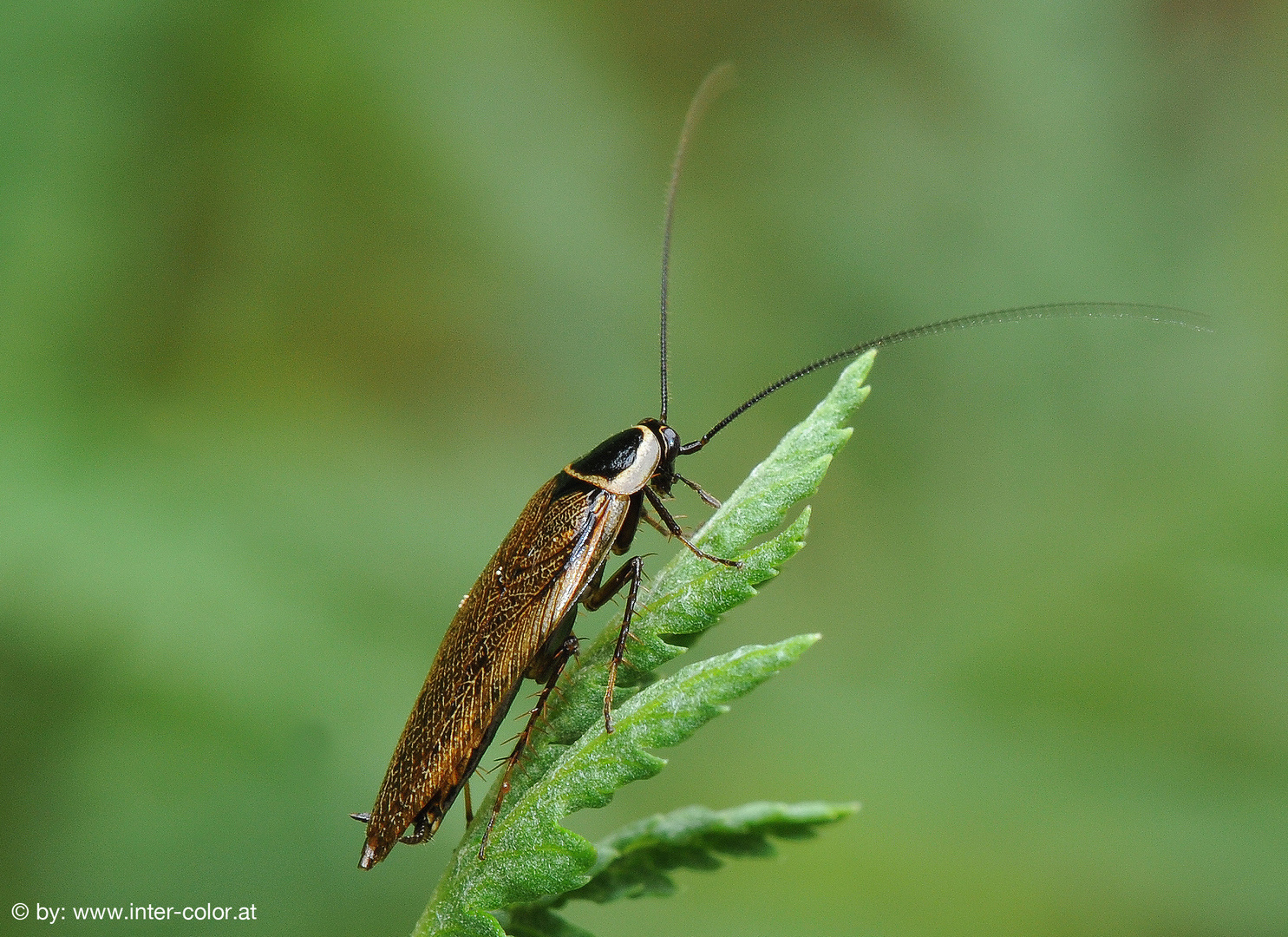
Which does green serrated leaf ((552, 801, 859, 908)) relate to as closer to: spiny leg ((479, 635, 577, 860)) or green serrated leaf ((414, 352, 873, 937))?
green serrated leaf ((414, 352, 873, 937))

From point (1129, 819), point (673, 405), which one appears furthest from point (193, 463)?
point (1129, 819)

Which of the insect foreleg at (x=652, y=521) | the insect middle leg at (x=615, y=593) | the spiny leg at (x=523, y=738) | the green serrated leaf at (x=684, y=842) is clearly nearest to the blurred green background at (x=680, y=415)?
the insect middle leg at (x=615, y=593)

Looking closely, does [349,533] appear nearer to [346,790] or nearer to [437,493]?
[437,493]

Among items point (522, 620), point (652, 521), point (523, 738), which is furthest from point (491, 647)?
point (652, 521)

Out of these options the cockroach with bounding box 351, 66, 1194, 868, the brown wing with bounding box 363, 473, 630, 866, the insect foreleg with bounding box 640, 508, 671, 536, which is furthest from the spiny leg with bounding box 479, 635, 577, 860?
the insect foreleg with bounding box 640, 508, 671, 536

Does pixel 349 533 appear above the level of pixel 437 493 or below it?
below

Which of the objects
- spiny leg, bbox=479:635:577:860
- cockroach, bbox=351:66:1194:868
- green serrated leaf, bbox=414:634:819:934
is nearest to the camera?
green serrated leaf, bbox=414:634:819:934

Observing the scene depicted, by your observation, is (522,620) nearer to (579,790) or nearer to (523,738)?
(523,738)

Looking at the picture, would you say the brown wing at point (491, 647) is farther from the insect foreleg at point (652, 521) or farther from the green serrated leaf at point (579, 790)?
the green serrated leaf at point (579, 790)

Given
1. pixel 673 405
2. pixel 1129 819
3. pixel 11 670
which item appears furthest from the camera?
pixel 673 405
